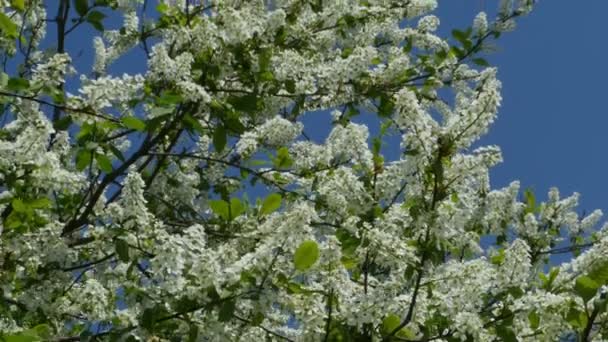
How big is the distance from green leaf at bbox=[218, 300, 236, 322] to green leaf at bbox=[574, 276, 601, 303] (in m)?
1.35

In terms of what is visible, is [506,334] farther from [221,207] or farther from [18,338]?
[18,338]

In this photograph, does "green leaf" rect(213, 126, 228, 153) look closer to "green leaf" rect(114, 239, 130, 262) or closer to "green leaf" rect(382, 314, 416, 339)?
"green leaf" rect(114, 239, 130, 262)

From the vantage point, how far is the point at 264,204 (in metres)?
4.16

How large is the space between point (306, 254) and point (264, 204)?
803 mm

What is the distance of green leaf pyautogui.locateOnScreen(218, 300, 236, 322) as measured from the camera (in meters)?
3.35

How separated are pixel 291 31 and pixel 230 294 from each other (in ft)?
9.71

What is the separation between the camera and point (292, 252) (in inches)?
136

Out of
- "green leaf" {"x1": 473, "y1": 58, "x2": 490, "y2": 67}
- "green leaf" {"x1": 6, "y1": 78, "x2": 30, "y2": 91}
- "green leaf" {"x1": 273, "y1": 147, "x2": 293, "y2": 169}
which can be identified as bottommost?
"green leaf" {"x1": 6, "y1": 78, "x2": 30, "y2": 91}

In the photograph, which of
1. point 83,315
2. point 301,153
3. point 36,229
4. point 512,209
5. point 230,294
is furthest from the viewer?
point 512,209

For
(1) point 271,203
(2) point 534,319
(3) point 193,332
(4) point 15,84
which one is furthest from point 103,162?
(2) point 534,319

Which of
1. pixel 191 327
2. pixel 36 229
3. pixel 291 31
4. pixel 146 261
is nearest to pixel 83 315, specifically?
pixel 36 229

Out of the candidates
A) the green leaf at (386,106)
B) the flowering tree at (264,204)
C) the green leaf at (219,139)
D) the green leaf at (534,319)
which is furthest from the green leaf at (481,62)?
the green leaf at (534,319)

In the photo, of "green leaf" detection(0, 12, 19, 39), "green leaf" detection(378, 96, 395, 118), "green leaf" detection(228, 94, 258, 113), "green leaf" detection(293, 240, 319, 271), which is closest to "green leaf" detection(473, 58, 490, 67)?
"green leaf" detection(378, 96, 395, 118)

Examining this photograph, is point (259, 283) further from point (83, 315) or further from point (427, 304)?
point (83, 315)
